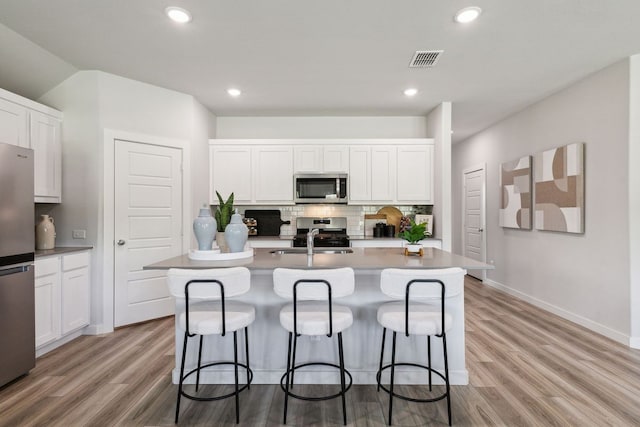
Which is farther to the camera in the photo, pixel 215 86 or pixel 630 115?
pixel 215 86

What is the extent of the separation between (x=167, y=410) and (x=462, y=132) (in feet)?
19.7

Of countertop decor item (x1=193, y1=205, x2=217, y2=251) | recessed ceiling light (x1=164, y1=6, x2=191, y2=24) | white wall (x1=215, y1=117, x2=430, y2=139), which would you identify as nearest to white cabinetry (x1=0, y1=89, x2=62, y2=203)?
recessed ceiling light (x1=164, y1=6, x2=191, y2=24)

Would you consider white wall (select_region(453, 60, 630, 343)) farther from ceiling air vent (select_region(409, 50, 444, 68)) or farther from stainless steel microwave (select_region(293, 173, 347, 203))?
stainless steel microwave (select_region(293, 173, 347, 203))

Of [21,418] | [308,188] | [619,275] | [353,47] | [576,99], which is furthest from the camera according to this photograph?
[308,188]

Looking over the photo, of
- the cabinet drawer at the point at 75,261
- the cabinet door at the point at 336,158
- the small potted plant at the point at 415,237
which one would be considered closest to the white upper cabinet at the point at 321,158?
the cabinet door at the point at 336,158

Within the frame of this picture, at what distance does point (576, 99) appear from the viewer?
12.3ft

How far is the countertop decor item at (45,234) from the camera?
3207 millimetres

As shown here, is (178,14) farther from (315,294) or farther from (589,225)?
(589,225)

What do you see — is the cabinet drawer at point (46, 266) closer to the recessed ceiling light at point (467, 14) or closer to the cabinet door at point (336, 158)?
the cabinet door at point (336, 158)

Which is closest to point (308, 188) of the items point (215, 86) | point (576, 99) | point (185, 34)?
point (215, 86)

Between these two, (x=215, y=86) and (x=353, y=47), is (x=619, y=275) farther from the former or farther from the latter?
(x=215, y=86)

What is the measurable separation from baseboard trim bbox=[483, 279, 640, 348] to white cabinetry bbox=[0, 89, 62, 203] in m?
5.73

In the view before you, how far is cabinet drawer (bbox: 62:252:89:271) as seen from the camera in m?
3.12

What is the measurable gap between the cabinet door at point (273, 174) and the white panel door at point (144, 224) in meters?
1.08
